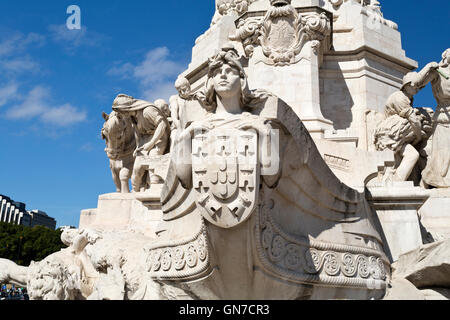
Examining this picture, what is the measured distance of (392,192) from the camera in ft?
21.0

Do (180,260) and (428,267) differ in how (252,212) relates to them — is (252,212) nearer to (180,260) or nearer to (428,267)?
(180,260)

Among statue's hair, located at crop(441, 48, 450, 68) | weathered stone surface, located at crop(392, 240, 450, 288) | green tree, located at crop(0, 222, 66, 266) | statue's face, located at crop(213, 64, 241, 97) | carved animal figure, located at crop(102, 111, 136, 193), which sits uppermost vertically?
statue's hair, located at crop(441, 48, 450, 68)

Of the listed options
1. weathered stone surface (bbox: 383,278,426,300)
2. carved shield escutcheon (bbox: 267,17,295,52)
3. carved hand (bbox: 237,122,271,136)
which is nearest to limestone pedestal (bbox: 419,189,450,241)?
weathered stone surface (bbox: 383,278,426,300)

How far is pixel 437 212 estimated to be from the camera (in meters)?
8.05

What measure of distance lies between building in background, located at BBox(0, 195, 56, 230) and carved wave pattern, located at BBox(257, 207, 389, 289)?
94084 mm

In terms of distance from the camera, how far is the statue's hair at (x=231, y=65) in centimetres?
420

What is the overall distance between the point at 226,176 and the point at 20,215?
10651cm

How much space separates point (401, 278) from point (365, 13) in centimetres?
806

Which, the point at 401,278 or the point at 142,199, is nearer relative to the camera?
the point at 401,278

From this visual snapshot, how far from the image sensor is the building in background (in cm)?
9556

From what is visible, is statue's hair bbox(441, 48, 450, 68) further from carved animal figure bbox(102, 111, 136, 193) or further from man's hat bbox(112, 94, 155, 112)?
carved animal figure bbox(102, 111, 136, 193)

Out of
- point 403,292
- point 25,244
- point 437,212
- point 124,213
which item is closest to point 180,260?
point 403,292

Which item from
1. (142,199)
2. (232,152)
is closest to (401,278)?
(232,152)
